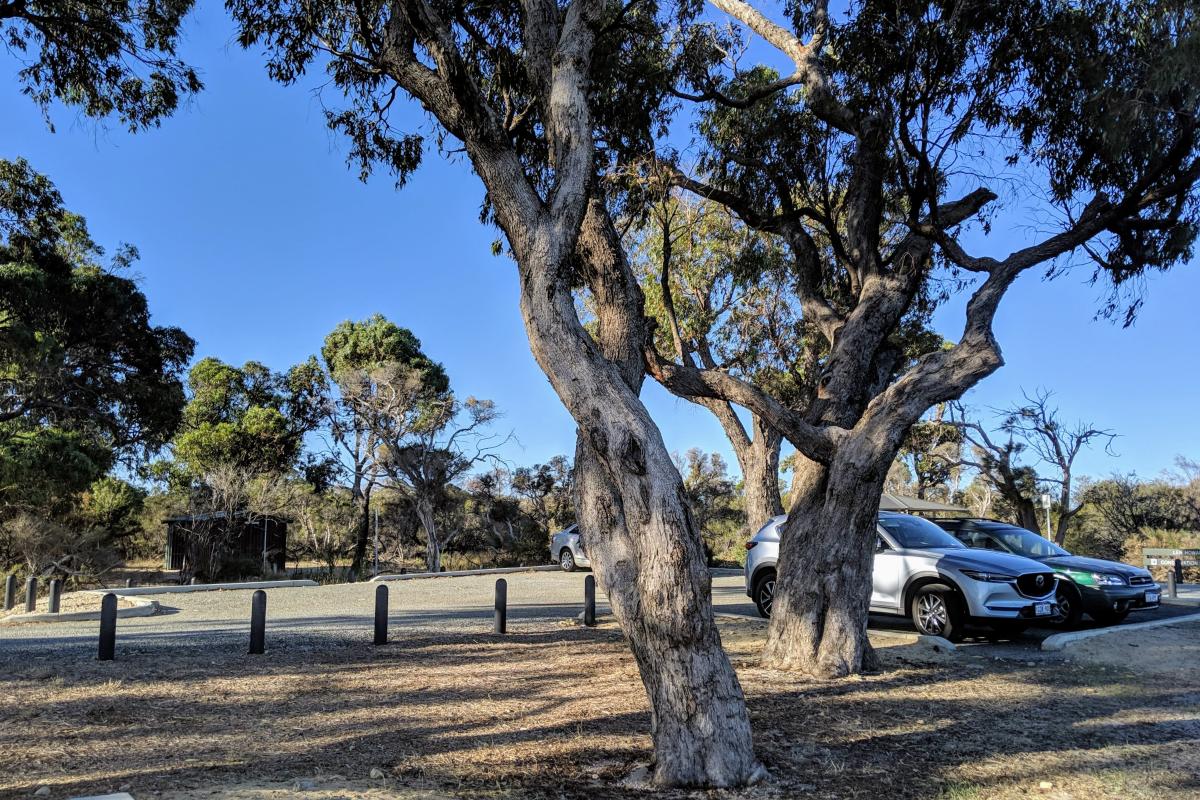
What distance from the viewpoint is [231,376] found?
35656 mm

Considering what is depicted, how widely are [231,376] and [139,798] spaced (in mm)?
34376

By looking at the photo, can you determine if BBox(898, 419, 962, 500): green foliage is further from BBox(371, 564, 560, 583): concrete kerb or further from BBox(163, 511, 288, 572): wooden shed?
BBox(163, 511, 288, 572): wooden shed

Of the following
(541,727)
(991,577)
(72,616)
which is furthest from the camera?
(72,616)

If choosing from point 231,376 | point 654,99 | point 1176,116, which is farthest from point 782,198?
point 231,376

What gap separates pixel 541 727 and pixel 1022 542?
969 centimetres

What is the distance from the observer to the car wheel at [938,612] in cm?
1017

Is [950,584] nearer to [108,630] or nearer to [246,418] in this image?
[108,630]

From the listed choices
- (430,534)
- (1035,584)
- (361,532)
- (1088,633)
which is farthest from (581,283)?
(361,532)

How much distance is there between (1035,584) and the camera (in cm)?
1023

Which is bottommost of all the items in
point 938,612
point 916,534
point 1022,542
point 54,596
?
point 938,612

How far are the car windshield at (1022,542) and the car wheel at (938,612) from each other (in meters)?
2.91

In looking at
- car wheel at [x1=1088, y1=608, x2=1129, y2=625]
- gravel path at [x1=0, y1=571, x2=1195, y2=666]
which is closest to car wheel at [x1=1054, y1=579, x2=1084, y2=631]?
gravel path at [x1=0, y1=571, x2=1195, y2=666]

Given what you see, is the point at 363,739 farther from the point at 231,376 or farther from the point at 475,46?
the point at 231,376

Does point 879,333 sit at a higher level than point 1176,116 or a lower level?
lower
